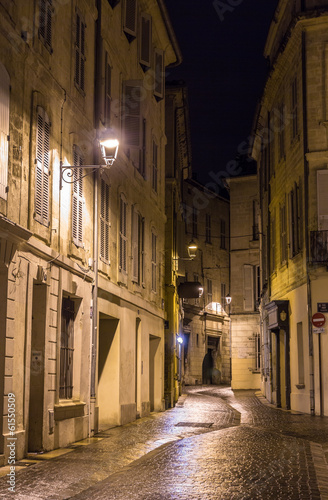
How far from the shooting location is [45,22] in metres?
12.6

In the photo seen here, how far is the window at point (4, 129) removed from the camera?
10.4 metres

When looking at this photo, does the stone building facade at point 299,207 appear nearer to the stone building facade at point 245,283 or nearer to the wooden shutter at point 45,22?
the wooden shutter at point 45,22

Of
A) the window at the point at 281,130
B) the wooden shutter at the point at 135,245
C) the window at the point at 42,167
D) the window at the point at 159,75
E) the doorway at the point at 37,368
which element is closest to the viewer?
the doorway at the point at 37,368

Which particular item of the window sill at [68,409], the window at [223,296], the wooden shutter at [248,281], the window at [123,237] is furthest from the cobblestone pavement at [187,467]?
the window at [223,296]

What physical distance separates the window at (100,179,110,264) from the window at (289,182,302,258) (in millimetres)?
7897

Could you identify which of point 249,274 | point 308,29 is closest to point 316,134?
point 308,29

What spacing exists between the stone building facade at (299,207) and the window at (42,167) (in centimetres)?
1102

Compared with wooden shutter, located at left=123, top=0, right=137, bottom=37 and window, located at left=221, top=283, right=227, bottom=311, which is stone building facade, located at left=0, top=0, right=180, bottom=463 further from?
window, located at left=221, top=283, right=227, bottom=311

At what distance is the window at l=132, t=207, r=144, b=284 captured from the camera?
19.8 m

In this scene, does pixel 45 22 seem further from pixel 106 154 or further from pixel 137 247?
pixel 137 247

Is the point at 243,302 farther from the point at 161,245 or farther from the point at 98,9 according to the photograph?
the point at 98,9

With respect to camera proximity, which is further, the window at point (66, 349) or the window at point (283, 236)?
the window at point (283, 236)

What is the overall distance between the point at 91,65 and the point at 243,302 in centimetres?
2826

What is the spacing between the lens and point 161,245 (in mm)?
24172
